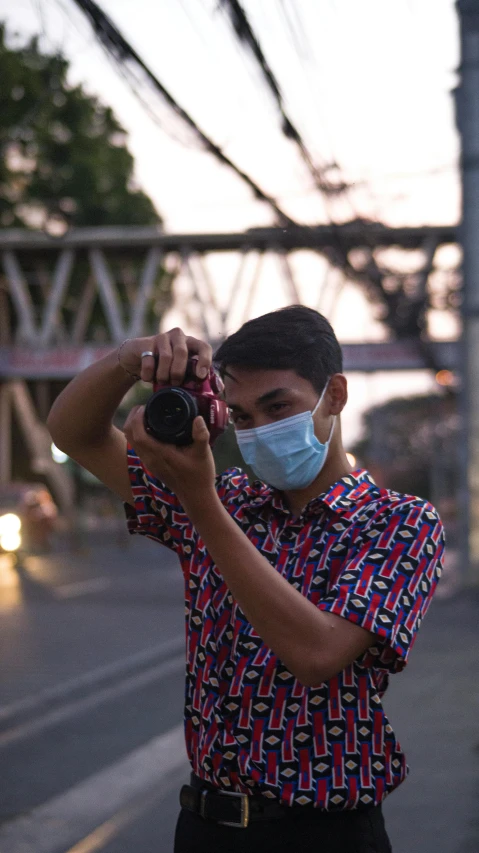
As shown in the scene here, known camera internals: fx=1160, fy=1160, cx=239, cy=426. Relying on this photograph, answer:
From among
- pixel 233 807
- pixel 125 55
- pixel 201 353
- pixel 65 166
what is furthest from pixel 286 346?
pixel 65 166

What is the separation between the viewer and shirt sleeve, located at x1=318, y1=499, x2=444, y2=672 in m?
1.95

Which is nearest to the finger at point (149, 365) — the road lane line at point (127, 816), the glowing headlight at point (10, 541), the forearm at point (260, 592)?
the forearm at point (260, 592)

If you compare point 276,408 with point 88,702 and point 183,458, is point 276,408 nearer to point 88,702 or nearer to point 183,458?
point 183,458

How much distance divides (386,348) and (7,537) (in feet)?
43.8

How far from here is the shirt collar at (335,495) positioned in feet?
6.93

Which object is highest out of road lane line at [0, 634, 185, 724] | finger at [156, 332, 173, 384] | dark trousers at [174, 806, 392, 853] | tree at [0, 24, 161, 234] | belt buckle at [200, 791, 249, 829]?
tree at [0, 24, 161, 234]

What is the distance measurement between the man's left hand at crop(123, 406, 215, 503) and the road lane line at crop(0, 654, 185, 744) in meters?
5.48

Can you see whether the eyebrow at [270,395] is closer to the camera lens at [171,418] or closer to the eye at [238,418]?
the eye at [238,418]

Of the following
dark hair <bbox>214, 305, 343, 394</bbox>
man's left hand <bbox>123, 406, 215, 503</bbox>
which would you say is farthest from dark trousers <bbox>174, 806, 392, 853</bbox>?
dark hair <bbox>214, 305, 343, 394</bbox>

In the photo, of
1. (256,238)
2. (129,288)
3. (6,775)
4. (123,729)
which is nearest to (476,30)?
(123,729)

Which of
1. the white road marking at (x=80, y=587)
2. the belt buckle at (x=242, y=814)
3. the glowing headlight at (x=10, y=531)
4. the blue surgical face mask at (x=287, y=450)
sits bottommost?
the white road marking at (x=80, y=587)

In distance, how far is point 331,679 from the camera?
2.03 m

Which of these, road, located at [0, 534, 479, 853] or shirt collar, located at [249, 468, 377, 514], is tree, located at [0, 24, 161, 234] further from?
shirt collar, located at [249, 468, 377, 514]

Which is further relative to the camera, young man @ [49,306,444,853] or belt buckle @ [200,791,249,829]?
belt buckle @ [200,791,249,829]
